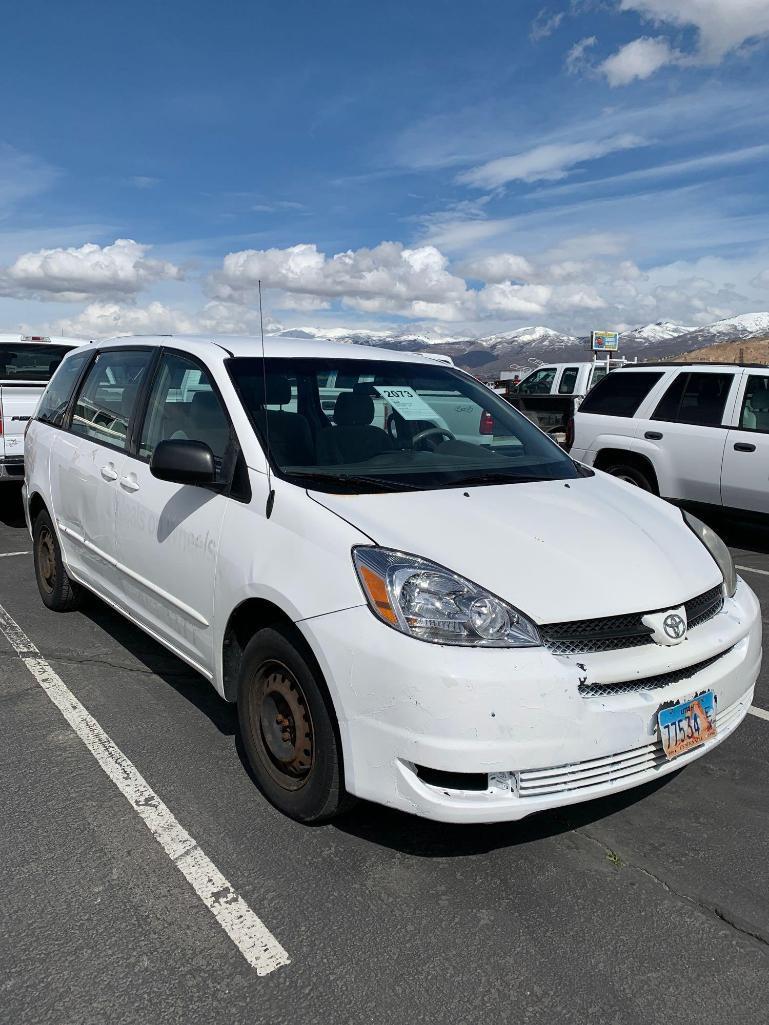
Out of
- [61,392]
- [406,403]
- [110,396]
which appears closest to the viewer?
[406,403]

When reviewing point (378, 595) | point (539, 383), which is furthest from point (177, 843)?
point (539, 383)

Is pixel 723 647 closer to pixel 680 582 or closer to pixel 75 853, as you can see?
pixel 680 582

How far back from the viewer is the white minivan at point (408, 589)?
2498 millimetres

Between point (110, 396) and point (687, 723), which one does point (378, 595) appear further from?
point (110, 396)

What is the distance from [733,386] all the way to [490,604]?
21.3 feet

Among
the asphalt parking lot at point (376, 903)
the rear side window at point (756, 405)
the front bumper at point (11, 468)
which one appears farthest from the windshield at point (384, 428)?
the front bumper at point (11, 468)

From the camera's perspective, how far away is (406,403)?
158 inches

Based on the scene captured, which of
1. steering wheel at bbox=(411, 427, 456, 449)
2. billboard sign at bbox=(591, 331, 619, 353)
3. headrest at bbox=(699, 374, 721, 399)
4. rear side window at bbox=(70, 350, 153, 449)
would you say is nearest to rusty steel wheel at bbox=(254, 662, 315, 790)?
steering wheel at bbox=(411, 427, 456, 449)

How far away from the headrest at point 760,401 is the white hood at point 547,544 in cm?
511

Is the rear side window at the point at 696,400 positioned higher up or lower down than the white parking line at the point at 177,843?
higher up

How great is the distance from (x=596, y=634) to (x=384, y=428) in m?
1.54

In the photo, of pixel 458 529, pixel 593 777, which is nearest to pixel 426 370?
pixel 458 529

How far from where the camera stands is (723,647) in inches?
113

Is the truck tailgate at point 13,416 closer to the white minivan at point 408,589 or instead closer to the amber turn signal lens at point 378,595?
the white minivan at point 408,589
